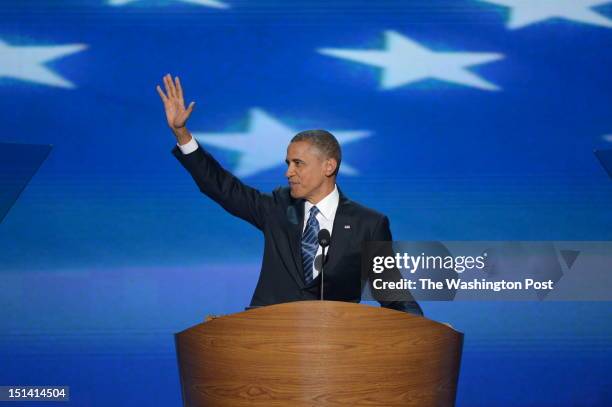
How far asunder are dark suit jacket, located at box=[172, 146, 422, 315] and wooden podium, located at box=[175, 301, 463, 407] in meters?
0.88

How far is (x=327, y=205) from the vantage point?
11.0 feet

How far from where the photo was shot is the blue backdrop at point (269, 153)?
4.48 metres

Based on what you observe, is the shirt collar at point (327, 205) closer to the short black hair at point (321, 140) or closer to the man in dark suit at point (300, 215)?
the man in dark suit at point (300, 215)

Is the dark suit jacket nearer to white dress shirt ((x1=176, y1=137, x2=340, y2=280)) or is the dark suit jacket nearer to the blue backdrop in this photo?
white dress shirt ((x1=176, y1=137, x2=340, y2=280))

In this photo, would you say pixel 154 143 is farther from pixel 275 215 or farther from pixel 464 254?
pixel 464 254

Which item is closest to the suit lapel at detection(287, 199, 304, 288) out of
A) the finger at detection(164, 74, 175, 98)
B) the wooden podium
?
the finger at detection(164, 74, 175, 98)

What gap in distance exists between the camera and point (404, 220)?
14.7ft

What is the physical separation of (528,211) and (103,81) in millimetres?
2261

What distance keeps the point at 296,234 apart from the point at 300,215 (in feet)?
0.29

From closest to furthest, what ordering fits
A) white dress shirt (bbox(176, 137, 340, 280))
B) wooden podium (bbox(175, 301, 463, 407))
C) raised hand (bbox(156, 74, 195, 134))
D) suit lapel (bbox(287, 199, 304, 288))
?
wooden podium (bbox(175, 301, 463, 407)) < raised hand (bbox(156, 74, 195, 134)) < suit lapel (bbox(287, 199, 304, 288)) < white dress shirt (bbox(176, 137, 340, 280))

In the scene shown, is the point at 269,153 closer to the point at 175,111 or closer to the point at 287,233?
the point at 287,233

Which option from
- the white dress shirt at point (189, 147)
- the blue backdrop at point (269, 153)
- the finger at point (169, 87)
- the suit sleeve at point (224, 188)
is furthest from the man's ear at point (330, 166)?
the blue backdrop at point (269, 153)

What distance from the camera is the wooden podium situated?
2152 millimetres

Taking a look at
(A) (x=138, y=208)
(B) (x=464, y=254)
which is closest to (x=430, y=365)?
(B) (x=464, y=254)
